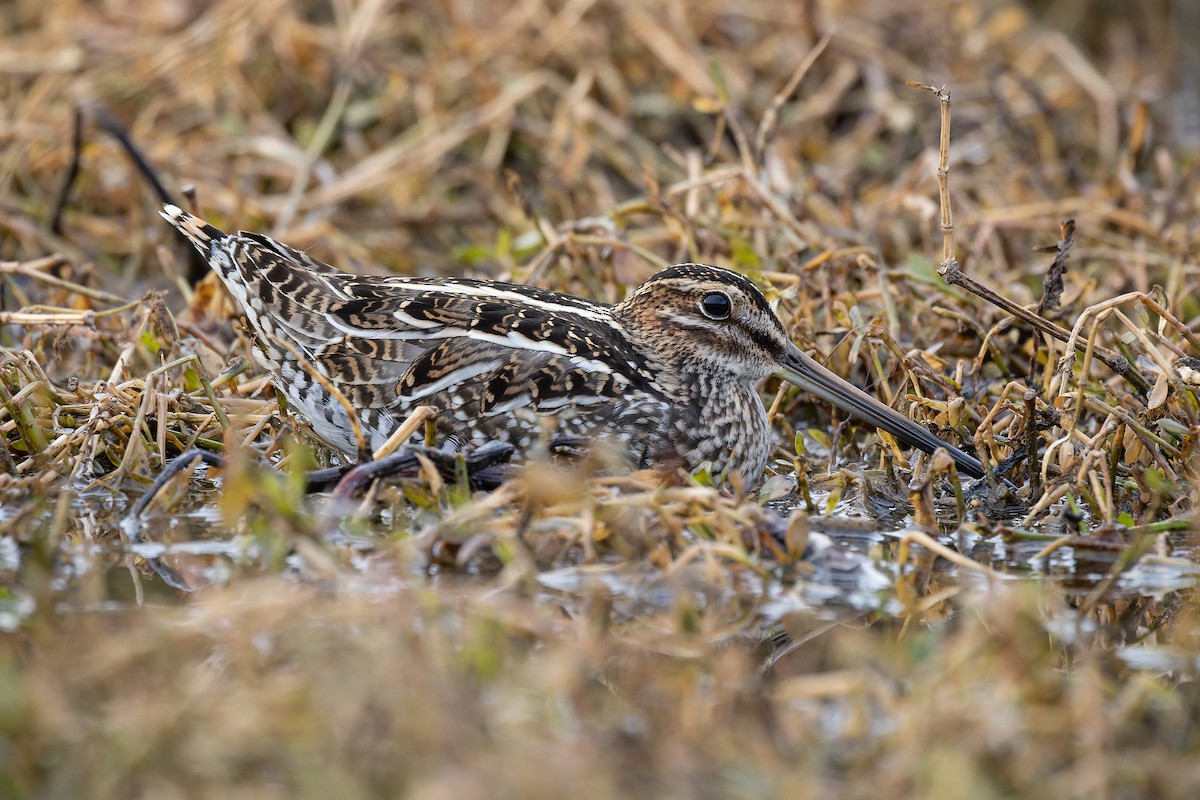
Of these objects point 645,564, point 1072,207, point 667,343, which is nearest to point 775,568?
point 645,564

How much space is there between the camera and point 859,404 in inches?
188

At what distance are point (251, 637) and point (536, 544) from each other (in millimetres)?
876

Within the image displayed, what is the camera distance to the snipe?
4539mm

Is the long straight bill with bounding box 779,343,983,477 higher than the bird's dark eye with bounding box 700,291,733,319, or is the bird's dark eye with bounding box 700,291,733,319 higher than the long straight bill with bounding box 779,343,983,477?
the bird's dark eye with bounding box 700,291,733,319

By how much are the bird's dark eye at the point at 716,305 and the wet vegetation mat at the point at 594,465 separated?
427 millimetres

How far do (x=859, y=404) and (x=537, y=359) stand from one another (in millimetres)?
993

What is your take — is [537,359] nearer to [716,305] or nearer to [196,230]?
[716,305]

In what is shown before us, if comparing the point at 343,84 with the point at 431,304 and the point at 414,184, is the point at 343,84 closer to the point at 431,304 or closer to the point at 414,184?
the point at 414,184

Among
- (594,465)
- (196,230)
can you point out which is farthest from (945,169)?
(196,230)

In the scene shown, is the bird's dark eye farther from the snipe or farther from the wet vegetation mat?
the wet vegetation mat

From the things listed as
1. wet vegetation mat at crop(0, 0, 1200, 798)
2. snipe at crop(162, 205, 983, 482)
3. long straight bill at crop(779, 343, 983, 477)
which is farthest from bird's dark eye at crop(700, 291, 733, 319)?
wet vegetation mat at crop(0, 0, 1200, 798)

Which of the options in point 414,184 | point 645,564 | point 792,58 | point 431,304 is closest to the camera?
point 645,564

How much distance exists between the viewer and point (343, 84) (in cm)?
769

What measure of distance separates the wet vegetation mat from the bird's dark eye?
1.40ft
